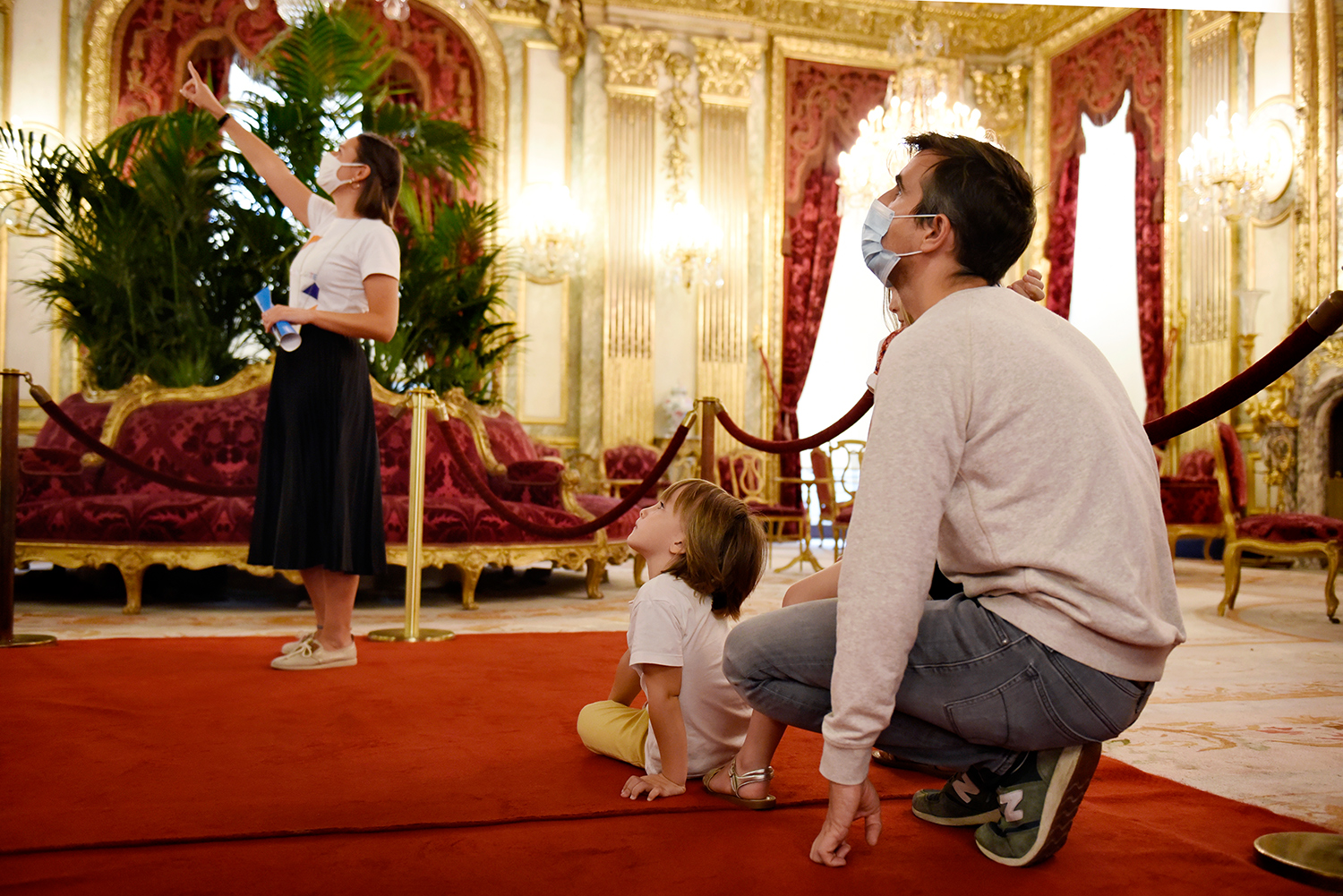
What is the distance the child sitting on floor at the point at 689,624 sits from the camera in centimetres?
182

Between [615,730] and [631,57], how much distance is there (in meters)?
8.88

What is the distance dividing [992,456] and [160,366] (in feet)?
21.7

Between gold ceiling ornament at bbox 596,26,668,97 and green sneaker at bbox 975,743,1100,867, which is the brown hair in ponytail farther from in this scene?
gold ceiling ornament at bbox 596,26,668,97

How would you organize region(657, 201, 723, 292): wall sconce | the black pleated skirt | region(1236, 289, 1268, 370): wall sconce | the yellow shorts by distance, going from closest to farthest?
the yellow shorts
the black pleated skirt
region(1236, 289, 1268, 370): wall sconce
region(657, 201, 723, 292): wall sconce

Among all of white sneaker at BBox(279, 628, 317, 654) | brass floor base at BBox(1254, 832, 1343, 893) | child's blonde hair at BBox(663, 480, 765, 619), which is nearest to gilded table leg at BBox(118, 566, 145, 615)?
white sneaker at BBox(279, 628, 317, 654)

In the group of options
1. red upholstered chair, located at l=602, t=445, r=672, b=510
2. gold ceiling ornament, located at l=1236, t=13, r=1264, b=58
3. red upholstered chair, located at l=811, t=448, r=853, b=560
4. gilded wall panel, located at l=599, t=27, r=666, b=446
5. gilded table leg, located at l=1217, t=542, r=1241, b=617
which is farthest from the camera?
gilded wall panel, located at l=599, t=27, r=666, b=446

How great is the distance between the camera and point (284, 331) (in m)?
2.85

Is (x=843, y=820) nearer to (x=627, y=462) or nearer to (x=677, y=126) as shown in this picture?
(x=627, y=462)

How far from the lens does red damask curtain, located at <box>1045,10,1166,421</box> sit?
369 inches

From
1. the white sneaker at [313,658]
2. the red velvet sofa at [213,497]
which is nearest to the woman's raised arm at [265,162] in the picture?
the white sneaker at [313,658]

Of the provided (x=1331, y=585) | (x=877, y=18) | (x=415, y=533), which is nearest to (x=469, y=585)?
(x=415, y=533)

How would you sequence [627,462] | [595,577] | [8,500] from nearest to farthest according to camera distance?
1. [8,500]
2. [595,577]
3. [627,462]

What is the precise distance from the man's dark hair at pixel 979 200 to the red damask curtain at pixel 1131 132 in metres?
8.23

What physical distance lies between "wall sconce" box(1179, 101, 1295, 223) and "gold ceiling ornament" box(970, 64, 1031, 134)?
2745 mm
